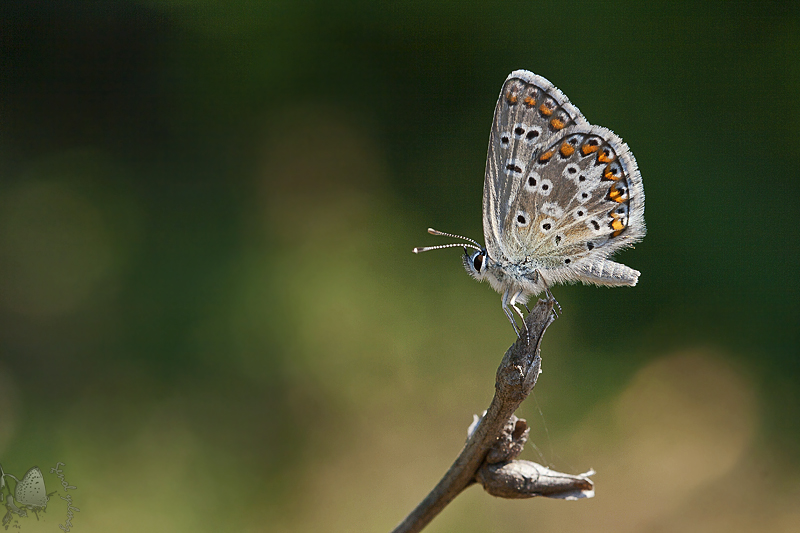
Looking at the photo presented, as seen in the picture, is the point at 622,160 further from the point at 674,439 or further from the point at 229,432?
the point at 229,432

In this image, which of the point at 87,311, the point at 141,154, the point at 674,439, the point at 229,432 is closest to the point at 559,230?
the point at 674,439

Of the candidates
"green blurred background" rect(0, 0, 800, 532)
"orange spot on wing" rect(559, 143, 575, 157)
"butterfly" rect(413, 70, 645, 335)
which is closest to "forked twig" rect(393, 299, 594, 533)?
"butterfly" rect(413, 70, 645, 335)

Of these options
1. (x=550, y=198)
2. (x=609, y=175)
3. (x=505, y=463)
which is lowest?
(x=505, y=463)

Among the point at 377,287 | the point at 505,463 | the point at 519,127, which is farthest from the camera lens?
the point at 377,287

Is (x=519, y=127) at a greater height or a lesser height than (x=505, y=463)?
greater

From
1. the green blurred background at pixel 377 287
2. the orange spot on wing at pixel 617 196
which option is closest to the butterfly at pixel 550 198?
the orange spot on wing at pixel 617 196

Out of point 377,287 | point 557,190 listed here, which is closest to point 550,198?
point 557,190

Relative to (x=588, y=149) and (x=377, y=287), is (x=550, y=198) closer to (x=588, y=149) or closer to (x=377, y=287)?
(x=588, y=149)
